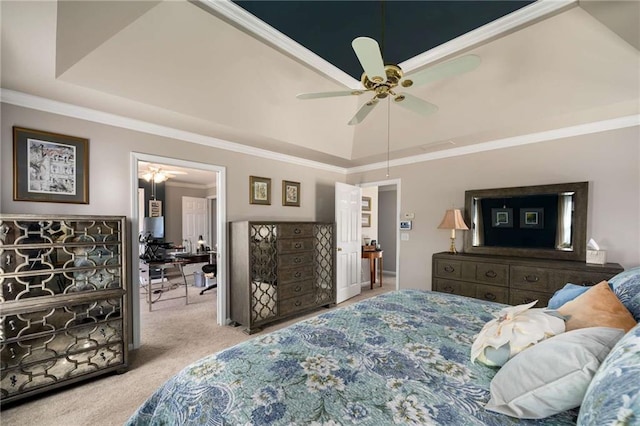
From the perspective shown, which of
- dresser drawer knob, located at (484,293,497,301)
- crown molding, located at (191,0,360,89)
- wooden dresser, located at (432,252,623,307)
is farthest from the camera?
dresser drawer knob, located at (484,293,497,301)

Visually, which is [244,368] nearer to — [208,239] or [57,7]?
[57,7]

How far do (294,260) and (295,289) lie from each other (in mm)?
409

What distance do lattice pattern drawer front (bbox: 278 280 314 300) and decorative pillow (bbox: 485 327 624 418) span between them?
114 inches

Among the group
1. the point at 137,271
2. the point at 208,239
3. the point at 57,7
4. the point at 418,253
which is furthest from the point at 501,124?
the point at 208,239

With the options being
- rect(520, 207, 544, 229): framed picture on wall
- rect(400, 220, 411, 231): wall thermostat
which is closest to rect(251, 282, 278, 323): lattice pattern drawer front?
rect(400, 220, 411, 231): wall thermostat

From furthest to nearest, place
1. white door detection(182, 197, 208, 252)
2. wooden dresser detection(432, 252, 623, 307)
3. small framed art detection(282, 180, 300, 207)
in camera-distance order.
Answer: white door detection(182, 197, 208, 252) < small framed art detection(282, 180, 300, 207) < wooden dresser detection(432, 252, 623, 307)

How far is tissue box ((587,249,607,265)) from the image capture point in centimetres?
259

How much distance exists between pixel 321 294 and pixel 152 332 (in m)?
2.25

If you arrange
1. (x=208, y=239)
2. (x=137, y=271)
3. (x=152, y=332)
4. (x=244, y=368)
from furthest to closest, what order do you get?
(x=208, y=239), (x=152, y=332), (x=137, y=271), (x=244, y=368)

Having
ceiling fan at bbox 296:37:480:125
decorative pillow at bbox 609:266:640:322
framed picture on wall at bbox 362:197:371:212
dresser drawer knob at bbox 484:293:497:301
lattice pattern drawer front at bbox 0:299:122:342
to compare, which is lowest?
dresser drawer knob at bbox 484:293:497:301

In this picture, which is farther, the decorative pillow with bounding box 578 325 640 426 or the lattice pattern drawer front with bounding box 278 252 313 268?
the lattice pattern drawer front with bounding box 278 252 313 268

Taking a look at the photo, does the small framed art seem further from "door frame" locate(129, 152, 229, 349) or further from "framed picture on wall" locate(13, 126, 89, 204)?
"framed picture on wall" locate(13, 126, 89, 204)

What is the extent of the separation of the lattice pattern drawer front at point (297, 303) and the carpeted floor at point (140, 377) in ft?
0.48

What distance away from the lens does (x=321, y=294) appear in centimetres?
413
